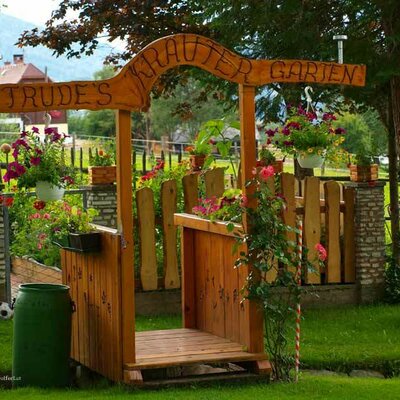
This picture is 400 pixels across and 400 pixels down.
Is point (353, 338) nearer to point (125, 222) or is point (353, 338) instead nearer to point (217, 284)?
point (217, 284)

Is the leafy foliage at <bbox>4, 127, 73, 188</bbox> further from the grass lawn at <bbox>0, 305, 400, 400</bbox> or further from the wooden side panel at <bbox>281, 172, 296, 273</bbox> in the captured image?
the wooden side panel at <bbox>281, 172, 296, 273</bbox>

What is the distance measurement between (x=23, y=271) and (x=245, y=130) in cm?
625

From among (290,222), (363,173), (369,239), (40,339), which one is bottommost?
(40,339)

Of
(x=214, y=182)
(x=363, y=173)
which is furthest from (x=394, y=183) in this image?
(x=214, y=182)

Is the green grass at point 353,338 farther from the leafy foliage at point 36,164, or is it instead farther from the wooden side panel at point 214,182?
the leafy foliage at point 36,164

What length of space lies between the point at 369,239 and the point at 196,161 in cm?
251

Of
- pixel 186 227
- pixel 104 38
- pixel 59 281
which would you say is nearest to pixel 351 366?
pixel 186 227

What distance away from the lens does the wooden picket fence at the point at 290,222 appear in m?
12.4

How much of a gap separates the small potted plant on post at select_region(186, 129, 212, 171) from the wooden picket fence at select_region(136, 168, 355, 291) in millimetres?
690

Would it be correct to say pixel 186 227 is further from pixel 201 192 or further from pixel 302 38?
pixel 302 38

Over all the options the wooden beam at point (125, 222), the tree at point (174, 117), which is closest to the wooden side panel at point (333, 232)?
the wooden beam at point (125, 222)

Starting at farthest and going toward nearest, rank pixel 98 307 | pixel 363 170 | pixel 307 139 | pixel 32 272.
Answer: pixel 32 272 → pixel 363 170 → pixel 307 139 → pixel 98 307

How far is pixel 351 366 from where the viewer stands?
1021 cm

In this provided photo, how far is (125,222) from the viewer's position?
→ 8.95 metres
